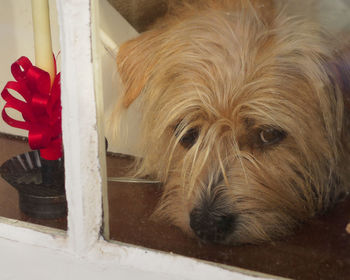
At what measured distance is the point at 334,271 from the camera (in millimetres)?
790

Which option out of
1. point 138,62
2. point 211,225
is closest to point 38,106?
point 138,62

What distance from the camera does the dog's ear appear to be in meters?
1.23

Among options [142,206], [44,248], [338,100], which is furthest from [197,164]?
[44,248]

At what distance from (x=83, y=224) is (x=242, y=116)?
0.54 meters

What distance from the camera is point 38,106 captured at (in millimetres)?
1051

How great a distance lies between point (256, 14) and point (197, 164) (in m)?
0.41

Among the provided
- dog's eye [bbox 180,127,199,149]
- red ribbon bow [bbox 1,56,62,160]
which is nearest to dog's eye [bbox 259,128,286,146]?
dog's eye [bbox 180,127,199,149]

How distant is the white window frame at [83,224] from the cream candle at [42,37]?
1.10ft

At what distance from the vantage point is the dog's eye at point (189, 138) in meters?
1.21

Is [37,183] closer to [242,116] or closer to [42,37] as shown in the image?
[42,37]

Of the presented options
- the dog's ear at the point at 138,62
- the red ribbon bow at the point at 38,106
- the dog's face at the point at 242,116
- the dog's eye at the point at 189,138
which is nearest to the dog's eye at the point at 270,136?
the dog's face at the point at 242,116

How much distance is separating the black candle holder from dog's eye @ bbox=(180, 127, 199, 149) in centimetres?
39

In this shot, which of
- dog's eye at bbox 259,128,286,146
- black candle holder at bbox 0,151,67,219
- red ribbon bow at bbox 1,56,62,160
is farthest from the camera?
dog's eye at bbox 259,128,286,146

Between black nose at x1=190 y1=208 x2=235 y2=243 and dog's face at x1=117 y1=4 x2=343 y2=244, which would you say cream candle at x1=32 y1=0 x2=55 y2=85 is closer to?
dog's face at x1=117 y1=4 x2=343 y2=244
